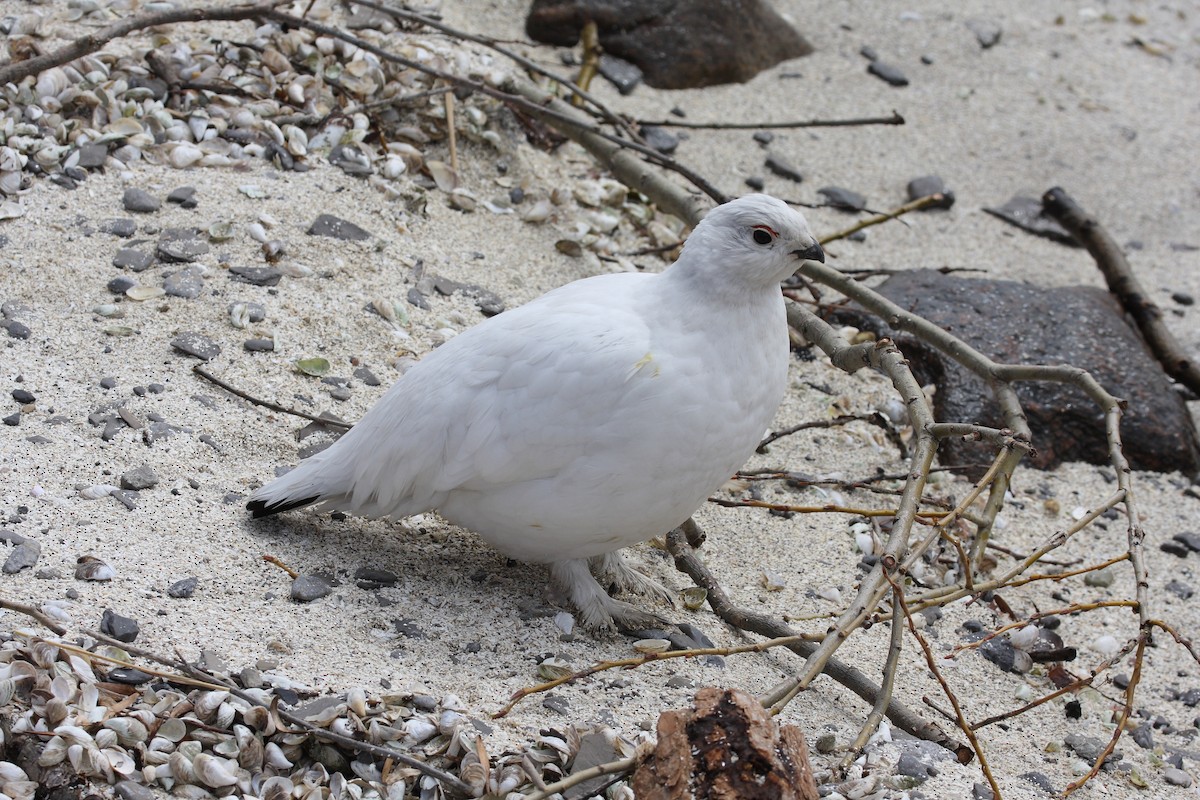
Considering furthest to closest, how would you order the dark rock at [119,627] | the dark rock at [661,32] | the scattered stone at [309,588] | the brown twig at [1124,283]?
the dark rock at [661,32]
the brown twig at [1124,283]
the scattered stone at [309,588]
the dark rock at [119,627]

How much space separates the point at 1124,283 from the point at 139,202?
3.88 meters

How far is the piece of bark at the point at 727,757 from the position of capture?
7.18 ft

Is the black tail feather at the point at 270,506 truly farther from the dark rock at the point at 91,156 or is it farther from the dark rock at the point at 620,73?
the dark rock at the point at 620,73

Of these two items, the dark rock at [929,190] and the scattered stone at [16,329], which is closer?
the scattered stone at [16,329]

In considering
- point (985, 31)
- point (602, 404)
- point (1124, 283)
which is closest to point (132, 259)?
point (602, 404)

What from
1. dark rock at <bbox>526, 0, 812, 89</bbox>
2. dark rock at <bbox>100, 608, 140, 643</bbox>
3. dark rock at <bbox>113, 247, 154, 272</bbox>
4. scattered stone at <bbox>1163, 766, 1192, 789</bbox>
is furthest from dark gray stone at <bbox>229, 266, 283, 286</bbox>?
scattered stone at <bbox>1163, 766, 1192, 789</bbox>

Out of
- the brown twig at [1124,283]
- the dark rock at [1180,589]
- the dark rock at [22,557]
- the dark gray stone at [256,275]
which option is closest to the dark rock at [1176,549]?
the dark rock at [1180,589]

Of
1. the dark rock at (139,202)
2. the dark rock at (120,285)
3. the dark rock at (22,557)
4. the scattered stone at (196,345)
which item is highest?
the dark rock at (139,202)

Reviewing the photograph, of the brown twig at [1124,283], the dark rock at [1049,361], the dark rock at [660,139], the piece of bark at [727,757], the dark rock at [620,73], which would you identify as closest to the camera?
the piece of bark at [727,757]

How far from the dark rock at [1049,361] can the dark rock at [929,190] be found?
101 cm

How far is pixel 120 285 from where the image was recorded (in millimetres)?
3807

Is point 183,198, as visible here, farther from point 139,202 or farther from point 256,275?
point 256,275

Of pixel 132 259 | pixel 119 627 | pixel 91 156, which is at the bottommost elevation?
pixel 119 627

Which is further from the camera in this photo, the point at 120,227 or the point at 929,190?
the point at 929,190
